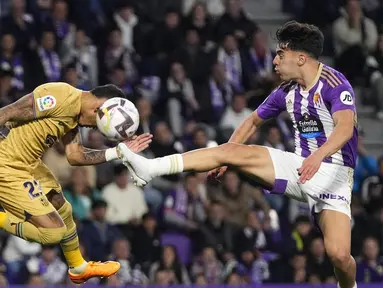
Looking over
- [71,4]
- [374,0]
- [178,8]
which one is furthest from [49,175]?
[374,0]

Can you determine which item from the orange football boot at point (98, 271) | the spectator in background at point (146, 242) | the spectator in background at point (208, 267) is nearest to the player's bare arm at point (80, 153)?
the orange football boot at point (98, 271)

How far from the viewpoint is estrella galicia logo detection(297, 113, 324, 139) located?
991cm

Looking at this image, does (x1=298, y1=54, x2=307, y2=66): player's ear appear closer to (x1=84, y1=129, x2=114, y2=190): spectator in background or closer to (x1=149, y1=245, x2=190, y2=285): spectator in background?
(x1=149, y1=245, x2=190, y2=285): spectator in background

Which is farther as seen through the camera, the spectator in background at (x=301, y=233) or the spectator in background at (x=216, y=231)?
the spectator in background at (x=301, y=233)

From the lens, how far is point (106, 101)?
386 inches

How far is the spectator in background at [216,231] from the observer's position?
1443 centimetres

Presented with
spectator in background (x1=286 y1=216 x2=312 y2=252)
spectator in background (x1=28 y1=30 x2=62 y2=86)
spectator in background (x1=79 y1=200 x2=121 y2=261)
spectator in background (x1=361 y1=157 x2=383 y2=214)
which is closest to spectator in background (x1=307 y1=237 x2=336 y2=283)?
spectator in background (x1=286 y1=216 x2=312 y2=252)

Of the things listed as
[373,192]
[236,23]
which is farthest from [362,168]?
[236,23]

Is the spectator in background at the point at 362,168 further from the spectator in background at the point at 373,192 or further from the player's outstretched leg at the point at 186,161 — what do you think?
the player's outstretched leg at the point at 186,161

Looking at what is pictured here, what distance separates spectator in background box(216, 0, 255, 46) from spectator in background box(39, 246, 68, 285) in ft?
15.1

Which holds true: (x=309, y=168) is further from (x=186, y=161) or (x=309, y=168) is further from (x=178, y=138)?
(x=178, y=138)

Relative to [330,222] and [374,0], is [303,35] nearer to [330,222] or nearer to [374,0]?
[330,222]

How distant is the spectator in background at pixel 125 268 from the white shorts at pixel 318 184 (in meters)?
4.06

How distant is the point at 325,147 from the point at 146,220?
517cm
